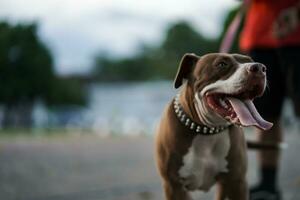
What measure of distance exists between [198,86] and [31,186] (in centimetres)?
426

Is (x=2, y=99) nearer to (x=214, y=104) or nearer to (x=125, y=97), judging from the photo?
(x=214, y=104)

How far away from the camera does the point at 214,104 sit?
94.3 inches

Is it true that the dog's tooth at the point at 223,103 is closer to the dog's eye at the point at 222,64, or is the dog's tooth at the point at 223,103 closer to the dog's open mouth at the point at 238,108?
the dog's open mouth at the point at 238,108

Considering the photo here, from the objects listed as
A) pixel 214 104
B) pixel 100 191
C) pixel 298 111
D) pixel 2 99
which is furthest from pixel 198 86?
pixel 2 99

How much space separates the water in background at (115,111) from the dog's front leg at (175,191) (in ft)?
69.1

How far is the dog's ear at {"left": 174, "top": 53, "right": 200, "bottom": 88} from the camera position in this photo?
2562mm

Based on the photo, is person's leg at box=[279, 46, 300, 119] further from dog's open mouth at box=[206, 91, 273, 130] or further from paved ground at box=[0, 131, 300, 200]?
dog's open mouth at box=[206, 91, 273, 130]

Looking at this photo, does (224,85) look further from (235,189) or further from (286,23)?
(286,23)

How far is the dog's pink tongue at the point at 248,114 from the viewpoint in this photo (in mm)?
2201

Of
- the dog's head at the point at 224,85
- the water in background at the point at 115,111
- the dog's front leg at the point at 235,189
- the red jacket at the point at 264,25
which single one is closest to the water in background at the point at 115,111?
the water in background at the point at 115,111

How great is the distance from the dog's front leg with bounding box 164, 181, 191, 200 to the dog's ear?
1.29 feet

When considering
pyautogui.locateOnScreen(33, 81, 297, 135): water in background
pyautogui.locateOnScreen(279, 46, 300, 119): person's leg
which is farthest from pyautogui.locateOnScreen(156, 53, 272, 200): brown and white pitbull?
pyautogui.locateOnScreen(33, 81, 297, 135): water in background

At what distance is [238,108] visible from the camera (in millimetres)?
2266

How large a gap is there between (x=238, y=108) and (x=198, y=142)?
48 centimetres
